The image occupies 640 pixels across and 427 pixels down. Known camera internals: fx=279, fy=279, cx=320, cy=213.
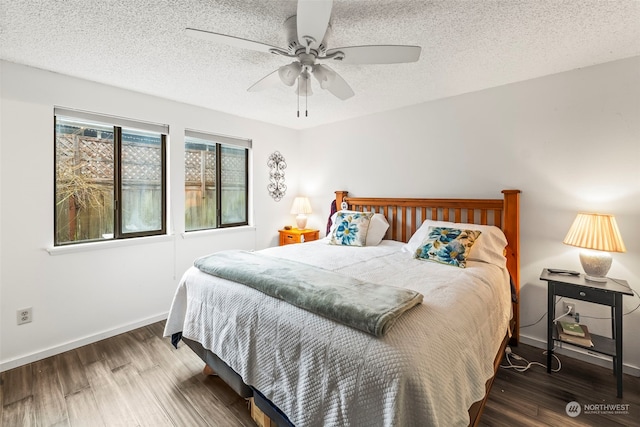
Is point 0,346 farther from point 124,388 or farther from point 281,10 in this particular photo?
point 281,10

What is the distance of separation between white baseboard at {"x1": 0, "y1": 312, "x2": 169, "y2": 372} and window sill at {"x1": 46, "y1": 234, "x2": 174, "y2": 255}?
2.52ft

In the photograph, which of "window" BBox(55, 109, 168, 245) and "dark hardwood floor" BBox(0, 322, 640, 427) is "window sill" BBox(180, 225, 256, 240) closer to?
"window" BBox(55, 109, 168, 245)

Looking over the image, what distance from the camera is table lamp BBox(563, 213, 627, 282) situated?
1.87 metres

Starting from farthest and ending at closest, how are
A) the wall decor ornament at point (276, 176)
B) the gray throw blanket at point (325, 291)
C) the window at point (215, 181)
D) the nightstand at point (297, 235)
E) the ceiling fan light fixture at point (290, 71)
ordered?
1. the wall decor ornament at point (276, 176)
2. the nightstand at point (297, 235)
3. the window at point (215, 181)
4. the ceiling fan light fixture at point (290, 71)
5. the gray throw blanket at point (325, 291)

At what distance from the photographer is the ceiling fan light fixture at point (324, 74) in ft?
5.66

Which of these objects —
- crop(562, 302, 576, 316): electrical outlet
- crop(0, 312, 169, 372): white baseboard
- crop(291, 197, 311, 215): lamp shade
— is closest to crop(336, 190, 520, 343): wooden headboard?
crop(562, 302, 576, 316): electrical outlet

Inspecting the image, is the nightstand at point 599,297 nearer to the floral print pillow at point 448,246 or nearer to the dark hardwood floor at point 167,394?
the dark hardwood floor at point 167,394

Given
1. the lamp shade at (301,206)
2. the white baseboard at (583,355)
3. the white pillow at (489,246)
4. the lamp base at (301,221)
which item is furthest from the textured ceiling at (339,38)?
the white baseboard at (583,355)

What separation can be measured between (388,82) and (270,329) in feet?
7.24

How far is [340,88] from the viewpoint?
6.37 ft

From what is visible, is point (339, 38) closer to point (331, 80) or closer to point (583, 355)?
point (331, 80)

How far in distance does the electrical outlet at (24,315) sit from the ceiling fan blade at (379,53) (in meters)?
2.93

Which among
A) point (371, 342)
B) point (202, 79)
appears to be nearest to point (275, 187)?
point (202, 79)

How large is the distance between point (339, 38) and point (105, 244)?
2.62 meters
